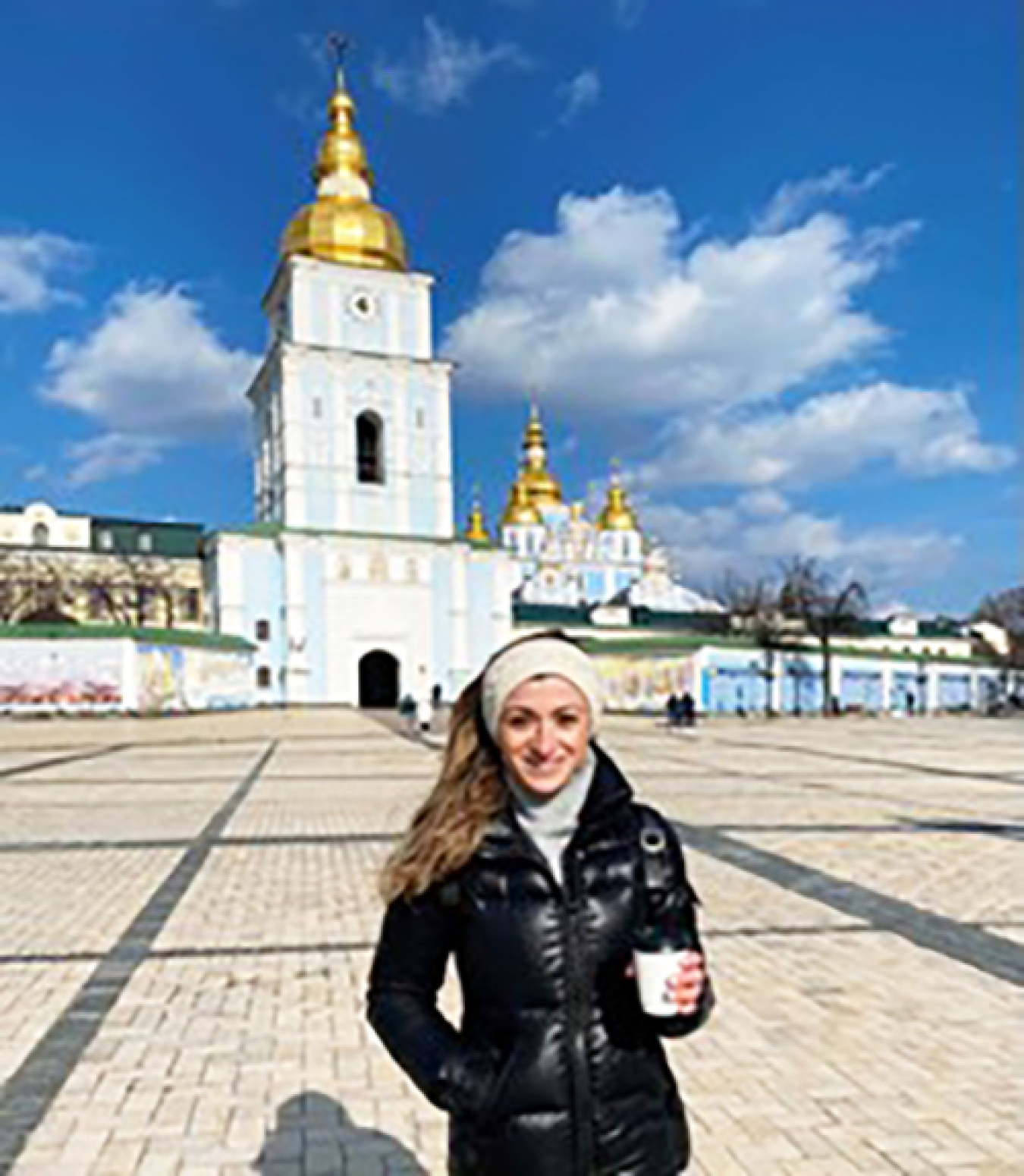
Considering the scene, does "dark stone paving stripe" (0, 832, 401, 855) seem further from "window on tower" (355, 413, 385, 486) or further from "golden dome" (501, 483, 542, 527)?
"golden dome" (501, 483, 542, 527)

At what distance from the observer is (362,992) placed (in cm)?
544

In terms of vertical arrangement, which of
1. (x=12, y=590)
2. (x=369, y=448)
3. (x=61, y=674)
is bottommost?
(x=61, y=674)

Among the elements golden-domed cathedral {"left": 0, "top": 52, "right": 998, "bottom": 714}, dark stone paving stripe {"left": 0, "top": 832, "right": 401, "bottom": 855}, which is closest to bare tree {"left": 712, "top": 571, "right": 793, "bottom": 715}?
golden-domed cathedral {"left": 0, "top": 52, "right": 998, "bottom": 714}

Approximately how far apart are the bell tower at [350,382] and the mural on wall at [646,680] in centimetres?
1145

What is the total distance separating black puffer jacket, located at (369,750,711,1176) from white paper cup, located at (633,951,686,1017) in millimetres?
33

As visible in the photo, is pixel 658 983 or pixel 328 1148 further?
pixel 328 1148

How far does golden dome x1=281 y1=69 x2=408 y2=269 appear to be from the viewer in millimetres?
47125

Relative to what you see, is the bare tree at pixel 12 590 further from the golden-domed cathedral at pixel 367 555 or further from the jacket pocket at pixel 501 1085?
the jacket pocket at pixel 501 1085

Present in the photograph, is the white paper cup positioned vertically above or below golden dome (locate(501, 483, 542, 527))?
below

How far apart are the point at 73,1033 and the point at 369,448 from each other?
44886mm

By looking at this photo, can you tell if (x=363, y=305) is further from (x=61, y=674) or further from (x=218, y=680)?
(x=61, y=674)

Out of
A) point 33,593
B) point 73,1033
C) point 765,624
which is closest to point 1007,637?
point 765,624

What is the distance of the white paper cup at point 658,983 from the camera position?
1910 millimetres

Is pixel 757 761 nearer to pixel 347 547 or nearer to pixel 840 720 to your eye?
pixel 840 720
